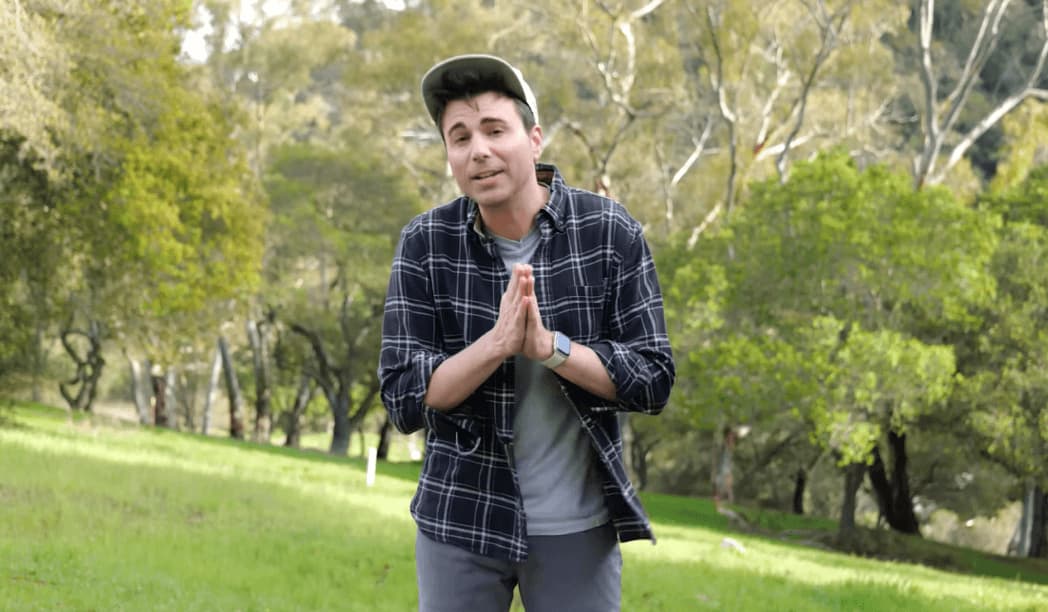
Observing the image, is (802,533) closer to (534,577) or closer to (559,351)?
(534,577)

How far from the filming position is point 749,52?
30688 mm

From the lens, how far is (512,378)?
269 centimetres

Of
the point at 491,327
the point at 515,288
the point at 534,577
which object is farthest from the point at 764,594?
the point at 515,288

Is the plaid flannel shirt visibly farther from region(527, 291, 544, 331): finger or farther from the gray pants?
region(527, 291, 544, 331): finger

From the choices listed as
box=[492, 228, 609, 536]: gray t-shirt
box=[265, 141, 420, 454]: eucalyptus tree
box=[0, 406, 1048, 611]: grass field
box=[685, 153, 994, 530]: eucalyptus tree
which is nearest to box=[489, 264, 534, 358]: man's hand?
box=[492, 228, 609, 536]: gray t-shirt

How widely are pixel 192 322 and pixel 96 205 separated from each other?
442cm

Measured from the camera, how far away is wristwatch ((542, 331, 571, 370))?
2.53 m

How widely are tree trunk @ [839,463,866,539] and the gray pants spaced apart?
24.9m

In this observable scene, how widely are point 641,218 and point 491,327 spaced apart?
113 feet

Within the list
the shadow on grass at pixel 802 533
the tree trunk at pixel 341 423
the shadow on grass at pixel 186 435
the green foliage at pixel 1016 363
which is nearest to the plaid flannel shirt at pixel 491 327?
the green foliage at pixel 1016 363

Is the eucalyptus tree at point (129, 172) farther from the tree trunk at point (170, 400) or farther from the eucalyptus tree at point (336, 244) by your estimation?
the tree trunk at point (170, 400)

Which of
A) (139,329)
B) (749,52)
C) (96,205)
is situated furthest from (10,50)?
(749,52)

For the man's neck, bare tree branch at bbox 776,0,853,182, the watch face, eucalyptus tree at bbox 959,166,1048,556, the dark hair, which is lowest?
the watch face

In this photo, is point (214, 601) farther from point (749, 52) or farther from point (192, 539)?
point (749, 52)
